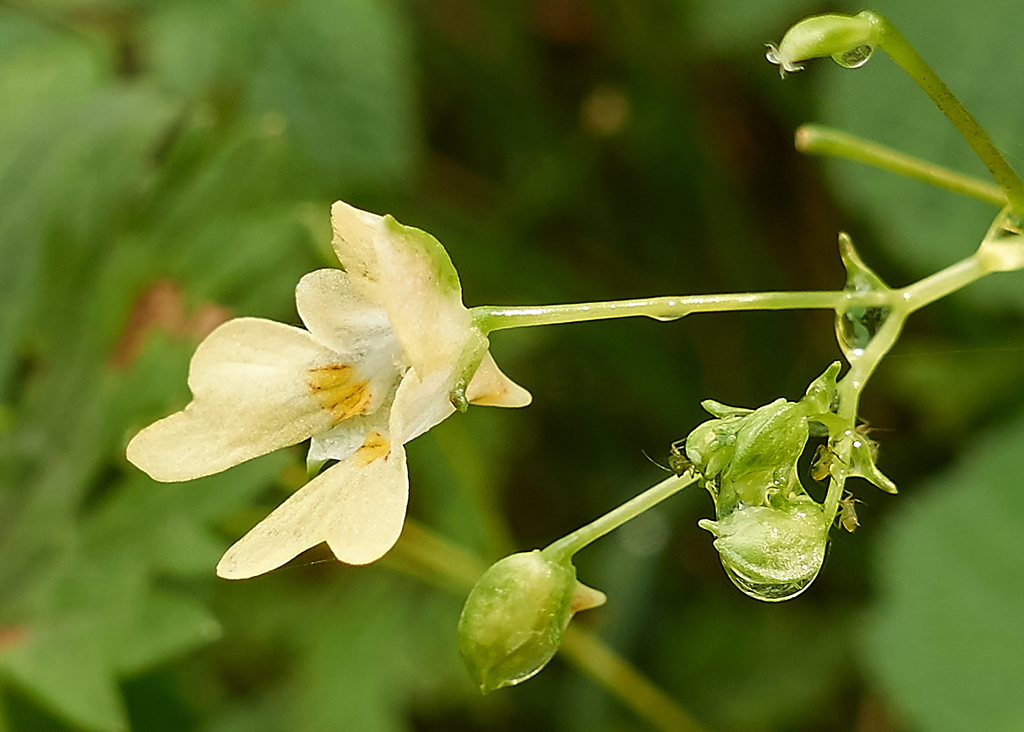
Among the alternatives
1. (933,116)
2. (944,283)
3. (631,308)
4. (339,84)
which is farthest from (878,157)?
(339,84)

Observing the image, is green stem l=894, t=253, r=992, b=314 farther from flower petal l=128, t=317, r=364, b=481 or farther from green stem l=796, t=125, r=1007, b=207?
flower petal l=128, t=317, r=364, b=481

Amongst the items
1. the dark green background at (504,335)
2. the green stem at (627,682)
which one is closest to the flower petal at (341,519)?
the dark green background at (504,335)

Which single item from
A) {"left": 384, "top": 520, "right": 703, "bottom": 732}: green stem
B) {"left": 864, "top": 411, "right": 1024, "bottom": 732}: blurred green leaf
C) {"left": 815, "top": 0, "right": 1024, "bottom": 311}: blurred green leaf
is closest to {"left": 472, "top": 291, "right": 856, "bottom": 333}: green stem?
{"left": 384, "top": 520, "right": 703, "bottom": 732}: green stem

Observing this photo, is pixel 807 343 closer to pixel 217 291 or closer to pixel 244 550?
pixel 217 291

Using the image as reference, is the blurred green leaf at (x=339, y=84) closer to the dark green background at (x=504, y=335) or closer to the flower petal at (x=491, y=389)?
the dark green background at (x=504, y=335)

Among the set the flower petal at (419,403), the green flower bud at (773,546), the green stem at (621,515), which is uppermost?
the flower petal at (419,403)

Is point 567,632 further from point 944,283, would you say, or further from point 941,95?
point 941,95
